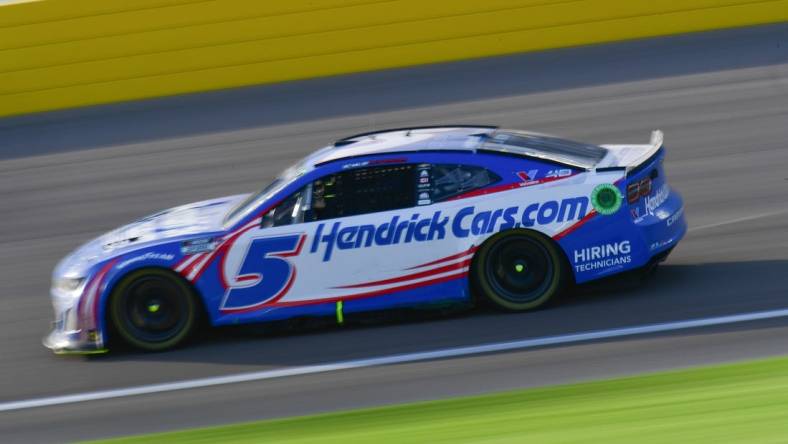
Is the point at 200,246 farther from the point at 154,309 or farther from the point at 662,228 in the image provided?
the point at 662,228

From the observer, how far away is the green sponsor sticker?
805 centimetres

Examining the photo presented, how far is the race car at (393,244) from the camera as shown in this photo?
319 inches

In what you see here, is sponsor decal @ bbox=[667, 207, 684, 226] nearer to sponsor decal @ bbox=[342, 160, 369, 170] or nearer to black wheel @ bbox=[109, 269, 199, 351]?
sponsor decal @ bbox=[342, 160, 369, 170]

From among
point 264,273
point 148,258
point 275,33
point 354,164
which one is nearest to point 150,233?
point 148,258

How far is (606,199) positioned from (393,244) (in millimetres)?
1481

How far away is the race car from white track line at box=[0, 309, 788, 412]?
532 mm

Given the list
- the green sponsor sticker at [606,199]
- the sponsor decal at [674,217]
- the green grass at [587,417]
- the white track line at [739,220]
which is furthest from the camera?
the white track line at [739,220]

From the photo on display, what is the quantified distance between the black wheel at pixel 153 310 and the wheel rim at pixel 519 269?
212 cm

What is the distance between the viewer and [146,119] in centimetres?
1576

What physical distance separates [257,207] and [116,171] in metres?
6.38

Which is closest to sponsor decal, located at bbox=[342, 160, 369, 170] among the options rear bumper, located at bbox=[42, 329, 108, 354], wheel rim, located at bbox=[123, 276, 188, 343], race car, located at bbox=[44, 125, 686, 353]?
race car, located at bbox=[44, 125, 686, 353]

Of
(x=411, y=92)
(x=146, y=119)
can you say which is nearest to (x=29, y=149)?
(x=146, y=119)

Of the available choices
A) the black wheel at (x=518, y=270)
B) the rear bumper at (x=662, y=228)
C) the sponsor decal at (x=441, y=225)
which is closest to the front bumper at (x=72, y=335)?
the sponsor decal at (x=441, y=225)

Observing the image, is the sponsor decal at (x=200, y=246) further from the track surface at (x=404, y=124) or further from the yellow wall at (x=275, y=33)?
the yellow wall at (x=275, y=33)
